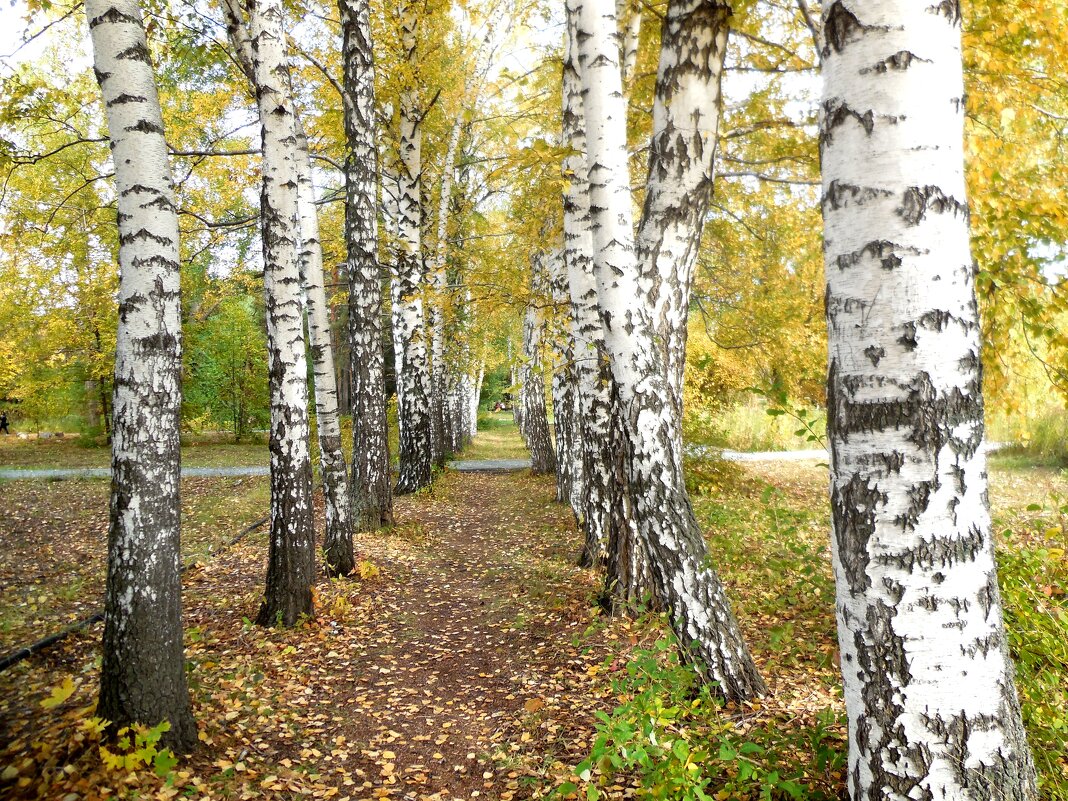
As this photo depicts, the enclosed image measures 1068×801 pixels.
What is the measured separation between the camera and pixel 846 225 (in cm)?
182

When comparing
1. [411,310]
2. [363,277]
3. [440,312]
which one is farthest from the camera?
[440,312]

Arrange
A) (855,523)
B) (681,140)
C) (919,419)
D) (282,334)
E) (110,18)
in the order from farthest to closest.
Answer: (282,334) → (681,140) → (110,18) → (855,523) → (919,419)

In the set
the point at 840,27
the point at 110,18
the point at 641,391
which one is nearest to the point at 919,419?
the point at 840,27

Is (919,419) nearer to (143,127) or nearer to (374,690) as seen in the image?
(143,127)

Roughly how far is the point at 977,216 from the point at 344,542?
6.47 metres

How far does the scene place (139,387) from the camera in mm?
3311

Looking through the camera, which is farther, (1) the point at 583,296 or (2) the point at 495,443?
(2) the point at 495,443

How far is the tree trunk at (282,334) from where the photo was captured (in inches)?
209

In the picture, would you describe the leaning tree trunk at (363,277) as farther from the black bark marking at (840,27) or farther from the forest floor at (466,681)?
the black bark marking at (840,27)

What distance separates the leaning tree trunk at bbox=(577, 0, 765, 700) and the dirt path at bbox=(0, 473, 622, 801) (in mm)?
872

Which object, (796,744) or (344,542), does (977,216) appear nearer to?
(796,744)

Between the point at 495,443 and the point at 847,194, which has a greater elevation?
the point at 847,194

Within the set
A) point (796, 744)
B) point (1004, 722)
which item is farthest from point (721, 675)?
point (1004, 722)

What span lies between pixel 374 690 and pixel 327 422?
121 inches
